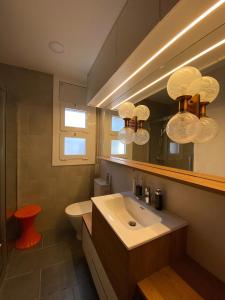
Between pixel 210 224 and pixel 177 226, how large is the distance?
172 mm

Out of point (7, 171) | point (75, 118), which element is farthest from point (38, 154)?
point (75, 118)

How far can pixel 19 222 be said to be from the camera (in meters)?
2.00

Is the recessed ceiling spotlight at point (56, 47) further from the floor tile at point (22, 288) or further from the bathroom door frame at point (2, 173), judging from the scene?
the floor tile at point (22, 288)

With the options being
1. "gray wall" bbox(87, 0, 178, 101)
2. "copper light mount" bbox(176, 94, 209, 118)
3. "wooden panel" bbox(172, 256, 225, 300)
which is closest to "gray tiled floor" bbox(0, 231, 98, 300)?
"wooden panel" bbox(172, 256, 225, 300)

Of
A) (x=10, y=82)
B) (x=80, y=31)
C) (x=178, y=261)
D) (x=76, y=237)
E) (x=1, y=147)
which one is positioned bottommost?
(x=76, y=237)

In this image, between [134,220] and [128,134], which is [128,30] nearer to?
[128,134]

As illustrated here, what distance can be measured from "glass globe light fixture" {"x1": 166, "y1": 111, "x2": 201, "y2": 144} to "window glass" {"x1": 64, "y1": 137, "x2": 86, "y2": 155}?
1.73m

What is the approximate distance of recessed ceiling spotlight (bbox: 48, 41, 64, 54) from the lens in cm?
151

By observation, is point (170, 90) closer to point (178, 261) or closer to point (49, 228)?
point (178, 261)

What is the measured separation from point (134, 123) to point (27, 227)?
6.43ft

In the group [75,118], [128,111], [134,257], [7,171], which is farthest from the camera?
[75,118]

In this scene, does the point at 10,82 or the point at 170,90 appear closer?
the point at 170,90

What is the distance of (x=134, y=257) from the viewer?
700 millimetres

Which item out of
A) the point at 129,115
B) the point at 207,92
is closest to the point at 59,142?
the point at 129,115
